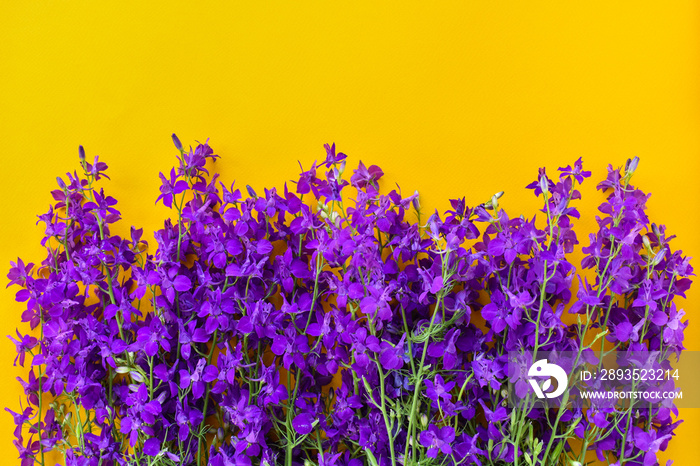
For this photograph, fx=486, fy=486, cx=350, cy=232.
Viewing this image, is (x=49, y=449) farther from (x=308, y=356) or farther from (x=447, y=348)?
(x=447, y=348)

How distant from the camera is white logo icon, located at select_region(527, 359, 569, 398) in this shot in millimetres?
1039

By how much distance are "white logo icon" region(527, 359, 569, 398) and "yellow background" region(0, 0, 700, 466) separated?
0.44 m

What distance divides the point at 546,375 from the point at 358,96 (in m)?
0.83

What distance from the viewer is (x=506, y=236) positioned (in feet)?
3.53

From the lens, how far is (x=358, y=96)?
1.31 meters

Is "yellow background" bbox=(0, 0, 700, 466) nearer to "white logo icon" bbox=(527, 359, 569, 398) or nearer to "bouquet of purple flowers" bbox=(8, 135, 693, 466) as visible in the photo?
"bouquet of purple flowers" bbox=(8, 135, 693, 466)

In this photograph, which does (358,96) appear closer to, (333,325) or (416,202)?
(416,202)

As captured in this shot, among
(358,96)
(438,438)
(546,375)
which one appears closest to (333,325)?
(438,438)

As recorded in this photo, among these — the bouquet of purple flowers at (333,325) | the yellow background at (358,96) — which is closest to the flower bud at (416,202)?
the bouquet of purple flowers at (333,325)

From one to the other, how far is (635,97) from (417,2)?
63 centimetres

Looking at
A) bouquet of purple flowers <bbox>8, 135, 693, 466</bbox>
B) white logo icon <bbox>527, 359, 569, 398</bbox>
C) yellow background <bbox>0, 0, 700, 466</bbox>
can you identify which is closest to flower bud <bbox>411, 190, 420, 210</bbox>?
bouquet of purple flowers <bbox>8, 135, 693, 466</bbox>

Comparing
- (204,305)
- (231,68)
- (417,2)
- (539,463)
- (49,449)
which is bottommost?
(539,463)

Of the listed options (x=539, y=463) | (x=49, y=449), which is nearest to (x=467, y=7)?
(x=539, y=463)

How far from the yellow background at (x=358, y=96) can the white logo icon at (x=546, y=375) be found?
44 centimetres
